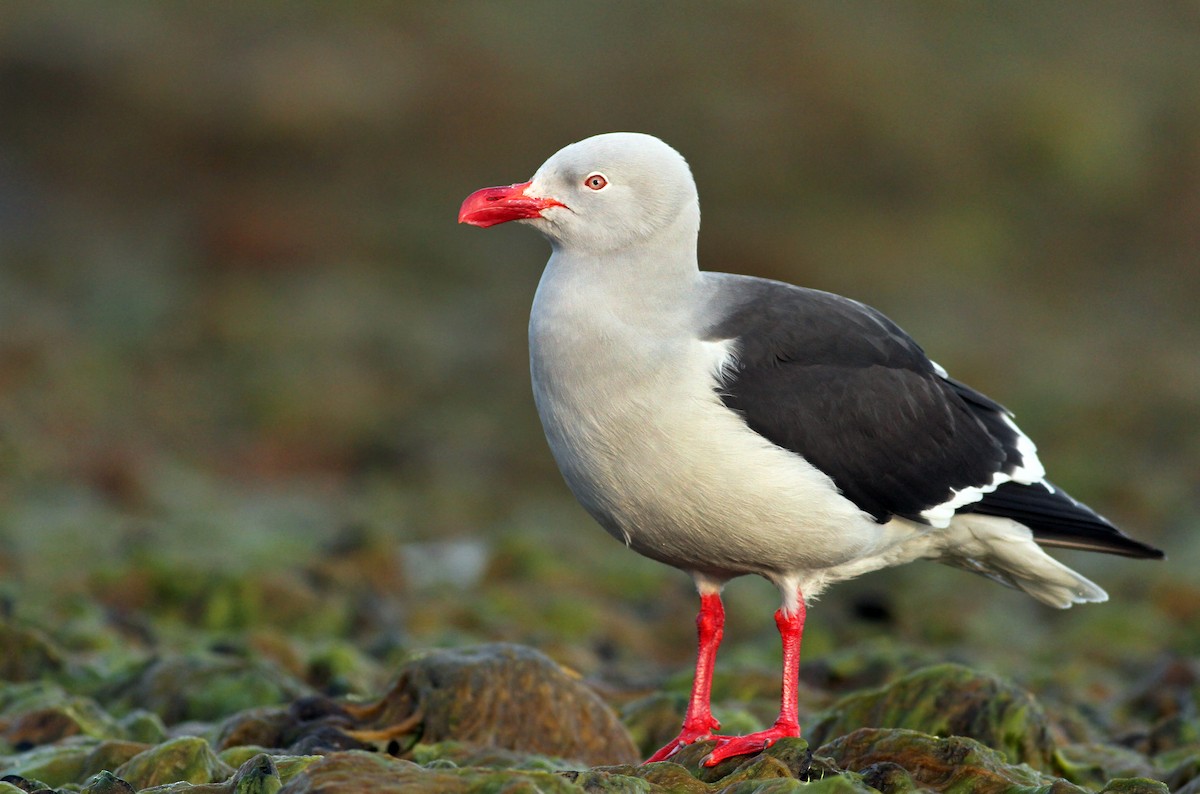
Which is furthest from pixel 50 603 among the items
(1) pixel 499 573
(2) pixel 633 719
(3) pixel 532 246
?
(3) pixel 532 246

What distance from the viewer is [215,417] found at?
56.1 ft

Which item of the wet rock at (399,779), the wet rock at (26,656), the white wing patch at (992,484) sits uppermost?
the white wing patch at (992,484)

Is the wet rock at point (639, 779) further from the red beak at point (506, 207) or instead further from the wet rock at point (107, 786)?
the red beak at point (506, 207)

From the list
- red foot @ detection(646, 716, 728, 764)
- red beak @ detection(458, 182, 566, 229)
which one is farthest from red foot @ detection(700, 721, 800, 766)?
red beak @ detection(458, 182, 566, 229)

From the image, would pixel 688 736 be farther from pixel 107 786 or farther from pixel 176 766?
pixel 107 786

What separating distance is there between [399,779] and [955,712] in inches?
118

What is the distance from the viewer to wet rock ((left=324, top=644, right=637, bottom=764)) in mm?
6578

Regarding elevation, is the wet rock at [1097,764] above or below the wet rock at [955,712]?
below

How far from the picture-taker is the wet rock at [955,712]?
21.6ft

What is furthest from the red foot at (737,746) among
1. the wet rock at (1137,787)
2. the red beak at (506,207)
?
the red beak at (506,207)

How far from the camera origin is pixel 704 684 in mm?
6625

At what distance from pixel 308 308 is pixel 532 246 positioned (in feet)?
12.4

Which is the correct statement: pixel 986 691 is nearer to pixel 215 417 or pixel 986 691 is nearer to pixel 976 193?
pixel 215 417

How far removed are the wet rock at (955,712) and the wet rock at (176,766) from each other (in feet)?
8.64
